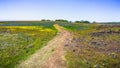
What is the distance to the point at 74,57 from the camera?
85.9 feet

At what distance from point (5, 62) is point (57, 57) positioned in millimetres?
6280

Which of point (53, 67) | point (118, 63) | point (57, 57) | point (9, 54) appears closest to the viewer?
point (53, 67)

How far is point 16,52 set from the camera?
104ft

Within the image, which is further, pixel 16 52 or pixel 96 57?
pixel 16 52

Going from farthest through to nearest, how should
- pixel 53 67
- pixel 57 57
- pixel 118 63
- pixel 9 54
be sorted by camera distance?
pixel 9 54, pixel 57 57, pixel 118 63, pixel 53 67

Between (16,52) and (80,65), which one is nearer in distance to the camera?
(80,65)

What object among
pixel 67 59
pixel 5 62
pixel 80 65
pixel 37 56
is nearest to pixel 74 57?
pixel 67 59

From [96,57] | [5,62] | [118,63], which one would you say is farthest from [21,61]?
[118,63]

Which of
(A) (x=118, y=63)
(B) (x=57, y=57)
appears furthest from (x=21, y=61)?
(A) (x=118, y=63)

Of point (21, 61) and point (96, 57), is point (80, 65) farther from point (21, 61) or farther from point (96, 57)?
point (21, 61)

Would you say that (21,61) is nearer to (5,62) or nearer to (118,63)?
(5,62)

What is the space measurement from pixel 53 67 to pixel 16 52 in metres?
10.6

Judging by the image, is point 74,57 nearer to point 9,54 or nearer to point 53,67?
point 53,67

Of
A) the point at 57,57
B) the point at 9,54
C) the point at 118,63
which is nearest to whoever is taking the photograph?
the point at 118,63
